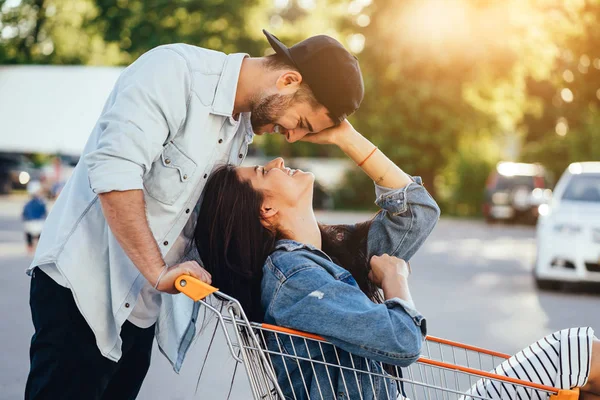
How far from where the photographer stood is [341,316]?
282 cm

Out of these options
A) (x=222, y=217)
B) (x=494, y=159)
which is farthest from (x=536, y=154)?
(x=222, y=217)

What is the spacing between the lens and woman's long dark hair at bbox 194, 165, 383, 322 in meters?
3.21

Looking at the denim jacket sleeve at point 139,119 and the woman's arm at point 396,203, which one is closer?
the denim jacket sleeve at point 139,119

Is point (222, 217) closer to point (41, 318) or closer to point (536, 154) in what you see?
point (41, 318)

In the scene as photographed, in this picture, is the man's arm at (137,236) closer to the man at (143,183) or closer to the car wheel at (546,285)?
the man at (143,183)

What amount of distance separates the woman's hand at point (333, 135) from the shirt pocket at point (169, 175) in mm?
536

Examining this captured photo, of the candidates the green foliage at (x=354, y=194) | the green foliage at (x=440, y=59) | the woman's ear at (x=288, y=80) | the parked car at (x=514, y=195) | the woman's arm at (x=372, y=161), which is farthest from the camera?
the green foliage at (x=354, y=194)

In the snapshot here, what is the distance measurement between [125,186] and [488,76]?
31315mm

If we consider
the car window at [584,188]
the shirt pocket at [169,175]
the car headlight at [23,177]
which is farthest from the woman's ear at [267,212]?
the car headlight at [23,177]

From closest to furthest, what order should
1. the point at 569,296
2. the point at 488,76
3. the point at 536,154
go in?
the point at 569,296 < the point at 488,76 < the point at 536,154

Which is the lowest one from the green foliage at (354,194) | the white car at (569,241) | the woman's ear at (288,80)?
the green foliage at (354,194)

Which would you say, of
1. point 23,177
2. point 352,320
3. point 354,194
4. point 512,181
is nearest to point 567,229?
point 352,320

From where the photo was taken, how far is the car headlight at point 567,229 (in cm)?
1108

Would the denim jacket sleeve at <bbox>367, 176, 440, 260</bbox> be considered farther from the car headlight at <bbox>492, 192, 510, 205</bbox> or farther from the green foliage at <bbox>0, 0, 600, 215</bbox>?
the green foliage at <bbox>0, 0, 600, 215</bbox>
